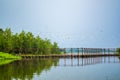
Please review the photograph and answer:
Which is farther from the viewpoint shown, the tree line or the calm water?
the tree line

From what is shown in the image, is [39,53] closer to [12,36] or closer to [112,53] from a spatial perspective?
[12,36]

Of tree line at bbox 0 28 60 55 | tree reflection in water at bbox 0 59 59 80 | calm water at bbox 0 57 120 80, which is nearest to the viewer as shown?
calm water at bbox 0 57 120 80

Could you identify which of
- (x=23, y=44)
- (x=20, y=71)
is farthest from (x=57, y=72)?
(x=23, y=44)

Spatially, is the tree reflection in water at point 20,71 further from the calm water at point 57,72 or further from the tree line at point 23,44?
the tree line at point 23,44

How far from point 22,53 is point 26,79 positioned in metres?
43.8

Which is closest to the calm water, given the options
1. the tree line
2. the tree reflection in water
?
the tree reflection in water

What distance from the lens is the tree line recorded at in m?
60.8

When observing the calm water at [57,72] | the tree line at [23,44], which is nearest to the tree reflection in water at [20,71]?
the calm water at [57,72]

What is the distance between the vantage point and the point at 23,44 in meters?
64.5

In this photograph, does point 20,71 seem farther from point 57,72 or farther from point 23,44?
point 23,44

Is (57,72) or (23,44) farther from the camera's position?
(23,44)

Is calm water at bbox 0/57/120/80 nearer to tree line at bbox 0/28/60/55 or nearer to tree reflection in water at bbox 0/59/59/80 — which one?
tree reflection in water at bbox 0/59/59/80

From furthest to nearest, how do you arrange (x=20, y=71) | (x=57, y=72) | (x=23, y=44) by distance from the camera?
(x=23, y=44)
(x=20, y=71)
(x=57, y=72)

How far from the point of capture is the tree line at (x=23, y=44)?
6078 cm
